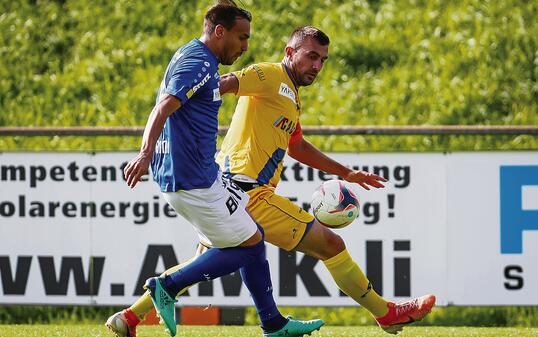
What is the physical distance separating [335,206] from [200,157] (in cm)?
142

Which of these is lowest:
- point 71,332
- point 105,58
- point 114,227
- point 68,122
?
point 71,332

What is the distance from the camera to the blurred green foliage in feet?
41.0

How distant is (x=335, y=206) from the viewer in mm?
6633

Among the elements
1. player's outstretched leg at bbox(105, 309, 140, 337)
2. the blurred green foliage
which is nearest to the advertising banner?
player's outstretched leg at bbox(105, 309, 140, 337)

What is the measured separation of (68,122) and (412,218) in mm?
5762

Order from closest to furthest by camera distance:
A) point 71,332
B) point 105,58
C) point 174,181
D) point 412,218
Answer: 1. point 174,181
2. point 71,332
3. point 412,218
4. point 105,58

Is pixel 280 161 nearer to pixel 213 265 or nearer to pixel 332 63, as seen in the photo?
pixel 213 265

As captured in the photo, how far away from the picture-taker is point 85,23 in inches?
573

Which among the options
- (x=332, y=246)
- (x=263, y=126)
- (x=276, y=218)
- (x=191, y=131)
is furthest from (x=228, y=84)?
(x=332, y=246)

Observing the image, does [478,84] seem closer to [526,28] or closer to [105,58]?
[526,28]

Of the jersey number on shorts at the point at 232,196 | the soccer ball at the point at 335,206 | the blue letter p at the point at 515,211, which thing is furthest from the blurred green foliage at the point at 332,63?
the jersey number on shorts at the point at 232,196

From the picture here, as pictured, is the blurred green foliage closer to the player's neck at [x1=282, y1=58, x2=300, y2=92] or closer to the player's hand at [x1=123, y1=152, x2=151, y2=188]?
the player's neck at [x1=282, y1=58, x2=300, y2=92]

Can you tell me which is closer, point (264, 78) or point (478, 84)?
point (264, 78)

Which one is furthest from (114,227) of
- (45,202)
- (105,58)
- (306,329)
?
(105,58)
